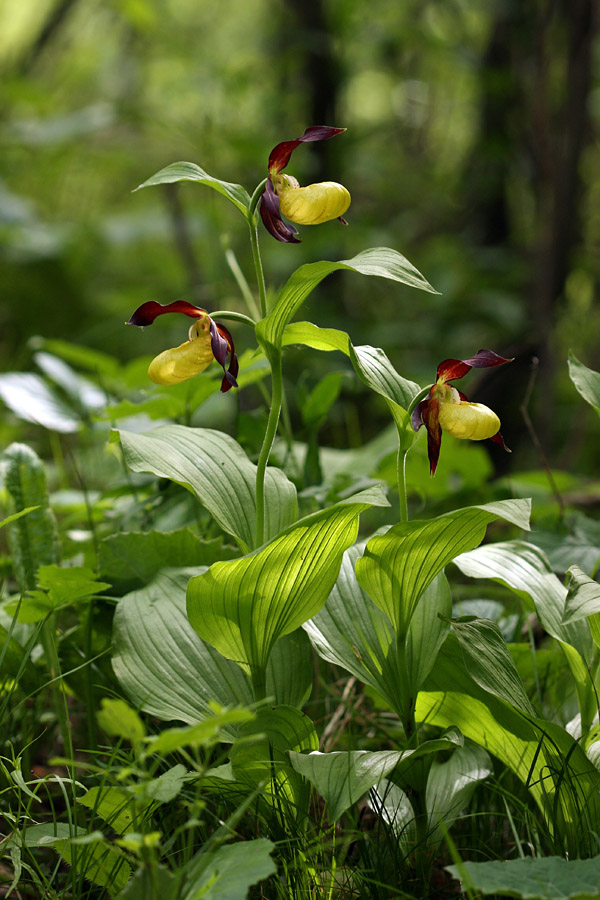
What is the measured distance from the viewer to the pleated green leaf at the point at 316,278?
666 mm

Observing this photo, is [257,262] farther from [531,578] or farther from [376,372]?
[531,578]

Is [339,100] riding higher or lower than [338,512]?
higher

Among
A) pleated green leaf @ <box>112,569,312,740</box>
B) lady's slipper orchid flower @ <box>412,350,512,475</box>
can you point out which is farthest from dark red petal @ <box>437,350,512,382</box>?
pleated green leaf @ <box>112,569,312,740</box>

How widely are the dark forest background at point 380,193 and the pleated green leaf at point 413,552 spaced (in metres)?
1.30

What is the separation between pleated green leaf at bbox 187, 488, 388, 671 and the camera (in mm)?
683

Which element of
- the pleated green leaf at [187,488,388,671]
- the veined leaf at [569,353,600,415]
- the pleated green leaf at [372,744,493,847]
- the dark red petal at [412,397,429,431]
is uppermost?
the dark red petal at [412,397,429,431]

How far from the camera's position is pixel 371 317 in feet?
10.4

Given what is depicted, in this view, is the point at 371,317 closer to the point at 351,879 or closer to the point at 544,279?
the point at 544,279

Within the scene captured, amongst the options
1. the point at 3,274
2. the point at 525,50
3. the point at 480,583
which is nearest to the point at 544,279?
the point at 525,50

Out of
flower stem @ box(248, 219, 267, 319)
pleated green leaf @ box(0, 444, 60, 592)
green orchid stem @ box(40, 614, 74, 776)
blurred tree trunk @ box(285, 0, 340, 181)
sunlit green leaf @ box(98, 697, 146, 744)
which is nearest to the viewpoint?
sunlit green leaf @ box(98, 697, 146, 744)

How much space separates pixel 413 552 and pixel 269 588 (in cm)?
16

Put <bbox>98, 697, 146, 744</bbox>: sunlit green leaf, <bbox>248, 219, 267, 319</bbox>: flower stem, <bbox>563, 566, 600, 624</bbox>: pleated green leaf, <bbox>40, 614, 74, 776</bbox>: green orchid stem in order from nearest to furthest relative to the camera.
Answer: <bbox>98, 697, 146, 744</bbox>: sunlit green leaf → <bbox>563, 566, 600, 624</bbox>: pleated green leaf → <bbox>248, 219, 267, 319</bbox>: flower stem → <bbox>40, 614, 74, 776</bbox>: green orchid stem

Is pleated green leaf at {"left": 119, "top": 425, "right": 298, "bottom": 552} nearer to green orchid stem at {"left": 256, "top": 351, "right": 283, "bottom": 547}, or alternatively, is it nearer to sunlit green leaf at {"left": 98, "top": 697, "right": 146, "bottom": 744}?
green orchid stem at {"left": 256, "top": 351, "right": 283, "bottom": 547}

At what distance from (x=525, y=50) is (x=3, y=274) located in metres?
2.52
